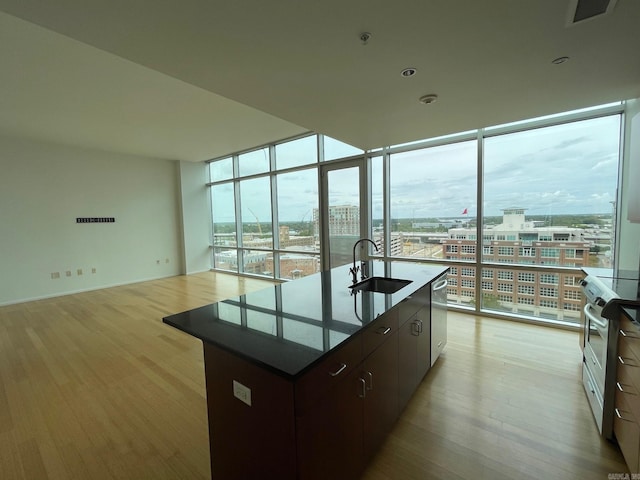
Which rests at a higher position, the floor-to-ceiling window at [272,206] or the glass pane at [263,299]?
the floor-to-ceiling window at [272,206]

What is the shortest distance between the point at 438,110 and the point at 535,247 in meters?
2.33

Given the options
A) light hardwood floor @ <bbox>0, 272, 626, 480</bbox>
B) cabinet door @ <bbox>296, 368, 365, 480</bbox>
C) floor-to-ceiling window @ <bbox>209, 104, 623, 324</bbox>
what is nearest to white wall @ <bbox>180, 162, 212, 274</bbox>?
floor-to-ceiling window @ <bbox>209, 104, 623, 324</bbox>

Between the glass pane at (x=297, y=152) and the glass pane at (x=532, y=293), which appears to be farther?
the glass pane at (x=297, y=152)

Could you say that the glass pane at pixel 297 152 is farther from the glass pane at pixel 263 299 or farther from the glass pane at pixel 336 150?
the glass pane at pixel 263 299

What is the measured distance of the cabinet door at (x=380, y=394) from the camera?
4.99ft

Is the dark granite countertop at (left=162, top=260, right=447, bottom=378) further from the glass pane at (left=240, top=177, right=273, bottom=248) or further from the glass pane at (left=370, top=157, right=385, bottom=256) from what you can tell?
the glass pane at (left=240, top=177, right=273, bottom=248)

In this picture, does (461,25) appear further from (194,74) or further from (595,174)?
(595,174)

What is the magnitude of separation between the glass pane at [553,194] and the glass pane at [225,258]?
6104 millimetres

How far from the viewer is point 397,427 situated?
6.32 feet

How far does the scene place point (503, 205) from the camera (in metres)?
3.81

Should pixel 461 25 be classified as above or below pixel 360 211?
above

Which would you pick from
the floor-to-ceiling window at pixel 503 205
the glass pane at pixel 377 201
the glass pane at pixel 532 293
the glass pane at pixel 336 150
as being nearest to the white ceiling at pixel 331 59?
the floor-to-ceiling window at pixel 503 205

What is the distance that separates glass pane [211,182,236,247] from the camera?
25.1 feet

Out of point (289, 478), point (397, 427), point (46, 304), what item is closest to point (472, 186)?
point (397, 427)
